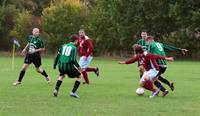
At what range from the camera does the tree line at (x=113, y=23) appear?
2055 inches

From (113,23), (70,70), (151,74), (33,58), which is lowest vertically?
(113,23)

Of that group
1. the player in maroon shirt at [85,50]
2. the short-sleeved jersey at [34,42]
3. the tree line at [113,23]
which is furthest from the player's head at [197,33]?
the short-sleeved jersey at [34,42]

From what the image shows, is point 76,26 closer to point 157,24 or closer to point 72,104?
point 157,24

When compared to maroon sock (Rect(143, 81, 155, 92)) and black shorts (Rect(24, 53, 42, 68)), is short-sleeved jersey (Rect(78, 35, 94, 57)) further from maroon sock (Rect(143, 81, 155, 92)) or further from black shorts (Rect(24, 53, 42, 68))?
maroon sock (Rect(143, 81, 155, 92))

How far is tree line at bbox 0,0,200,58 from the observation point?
52.2 metres

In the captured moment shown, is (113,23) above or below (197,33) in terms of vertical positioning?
above

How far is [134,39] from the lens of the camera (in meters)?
55.8

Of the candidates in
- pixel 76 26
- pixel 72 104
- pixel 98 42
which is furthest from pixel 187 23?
pixel 72 104

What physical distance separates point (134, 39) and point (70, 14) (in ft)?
35.6

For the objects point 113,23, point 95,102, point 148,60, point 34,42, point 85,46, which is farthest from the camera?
point 113,23

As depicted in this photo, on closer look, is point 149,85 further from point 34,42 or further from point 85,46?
point 85,46

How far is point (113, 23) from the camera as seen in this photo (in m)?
57.3

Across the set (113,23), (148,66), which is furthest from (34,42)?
(113,23)

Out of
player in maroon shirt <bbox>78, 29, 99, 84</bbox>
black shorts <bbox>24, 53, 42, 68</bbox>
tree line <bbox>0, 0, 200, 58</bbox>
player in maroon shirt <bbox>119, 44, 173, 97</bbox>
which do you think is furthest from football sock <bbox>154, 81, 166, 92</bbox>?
tree line <bbox>0, 0, 200, 58</bbox>
